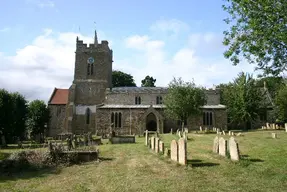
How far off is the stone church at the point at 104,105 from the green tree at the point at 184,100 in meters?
4.64

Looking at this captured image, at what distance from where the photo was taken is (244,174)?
1021 centimetres

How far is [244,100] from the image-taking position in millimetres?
38906

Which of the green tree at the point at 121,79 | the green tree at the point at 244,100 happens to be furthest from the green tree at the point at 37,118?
the green tree at the point at 244,100

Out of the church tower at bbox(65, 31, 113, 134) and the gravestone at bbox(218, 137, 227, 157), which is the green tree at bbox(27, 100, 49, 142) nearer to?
the church tower at bbox(65, 31, 113, 134)

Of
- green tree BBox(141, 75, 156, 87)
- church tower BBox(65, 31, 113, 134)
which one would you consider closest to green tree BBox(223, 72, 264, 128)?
church tower BBox(65, 31, 113, 134)

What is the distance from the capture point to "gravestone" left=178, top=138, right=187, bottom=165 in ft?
39.9

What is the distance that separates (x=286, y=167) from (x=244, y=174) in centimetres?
201

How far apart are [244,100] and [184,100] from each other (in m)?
10.1

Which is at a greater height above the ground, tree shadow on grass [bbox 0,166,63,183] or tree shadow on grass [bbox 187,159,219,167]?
tree shadow on grass [bbox 187,159,219,167]

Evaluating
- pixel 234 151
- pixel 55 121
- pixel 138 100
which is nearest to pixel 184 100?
pixel 138 100

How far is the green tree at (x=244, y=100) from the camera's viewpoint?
38.7 meters

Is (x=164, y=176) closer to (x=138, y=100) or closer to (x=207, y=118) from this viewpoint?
(x=207, y=118)

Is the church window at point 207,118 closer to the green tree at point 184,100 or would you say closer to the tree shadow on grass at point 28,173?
the green tree at point 184,100

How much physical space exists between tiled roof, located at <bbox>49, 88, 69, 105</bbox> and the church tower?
4526mm
